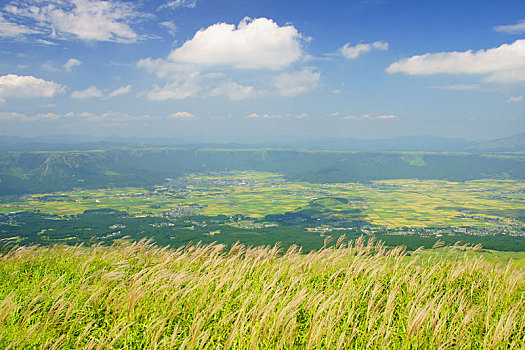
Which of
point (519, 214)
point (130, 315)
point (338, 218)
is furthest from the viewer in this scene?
point (338, 218)

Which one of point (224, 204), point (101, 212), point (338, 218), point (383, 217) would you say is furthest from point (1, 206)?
point (383, 217)

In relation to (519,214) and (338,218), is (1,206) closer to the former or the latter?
(338,218)

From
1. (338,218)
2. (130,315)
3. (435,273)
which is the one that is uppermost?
(130,315)

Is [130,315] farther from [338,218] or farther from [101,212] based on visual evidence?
[101,212]

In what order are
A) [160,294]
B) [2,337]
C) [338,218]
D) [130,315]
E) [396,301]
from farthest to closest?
[338,218] → [396,301] → [160,294] → [130,315] → [2,337]

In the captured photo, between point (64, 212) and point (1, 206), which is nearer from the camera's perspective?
point (64, 212)

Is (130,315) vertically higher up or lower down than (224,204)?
higher up
